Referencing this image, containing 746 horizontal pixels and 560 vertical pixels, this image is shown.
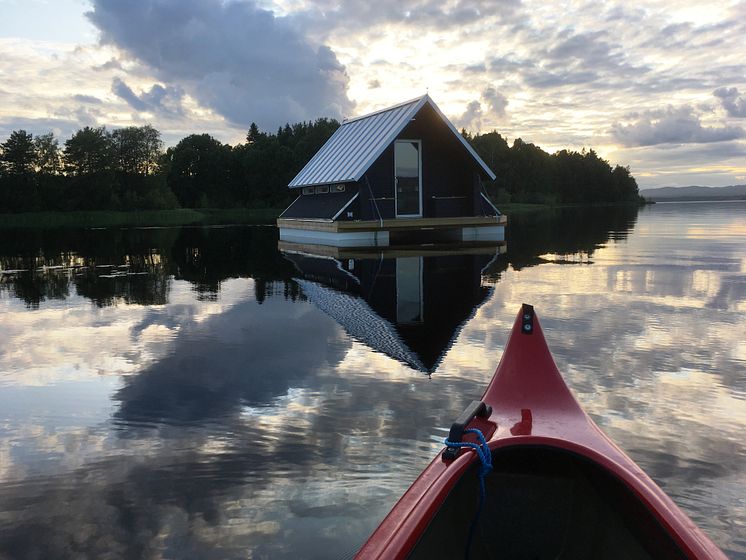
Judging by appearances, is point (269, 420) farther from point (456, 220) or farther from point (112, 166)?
point (112, 166)

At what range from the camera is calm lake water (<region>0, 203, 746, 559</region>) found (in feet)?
11.1

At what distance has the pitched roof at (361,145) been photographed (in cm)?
2294

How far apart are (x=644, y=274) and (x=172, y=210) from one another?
67458mm

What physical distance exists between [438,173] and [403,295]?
14719 millimetres

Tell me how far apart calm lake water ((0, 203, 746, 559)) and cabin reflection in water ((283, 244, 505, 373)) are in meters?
0.07

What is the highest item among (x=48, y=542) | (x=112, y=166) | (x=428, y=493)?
(x=112, y=166)

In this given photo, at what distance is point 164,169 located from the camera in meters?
80.5

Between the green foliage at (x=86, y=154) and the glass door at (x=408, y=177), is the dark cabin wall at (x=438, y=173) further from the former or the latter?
the green foliage at (x=86, y=154)

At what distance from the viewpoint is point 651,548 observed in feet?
8.09

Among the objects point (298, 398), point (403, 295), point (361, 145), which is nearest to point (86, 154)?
point (361, 145)

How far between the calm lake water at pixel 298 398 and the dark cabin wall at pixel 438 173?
11787mm

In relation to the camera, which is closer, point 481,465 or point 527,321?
point 481,465

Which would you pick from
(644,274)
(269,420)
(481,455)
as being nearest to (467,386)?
(269,420)

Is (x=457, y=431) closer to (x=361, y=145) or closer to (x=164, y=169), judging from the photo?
(x=361, y=145)
